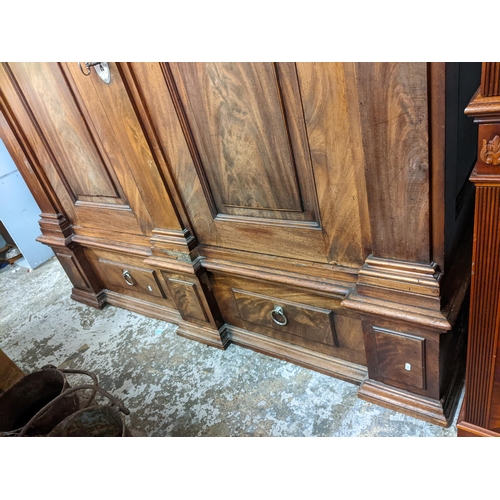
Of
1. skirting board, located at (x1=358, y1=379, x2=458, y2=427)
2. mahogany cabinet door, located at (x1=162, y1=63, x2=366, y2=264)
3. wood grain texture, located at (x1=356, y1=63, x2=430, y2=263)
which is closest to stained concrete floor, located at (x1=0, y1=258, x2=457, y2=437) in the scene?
skirting board, located at (x1=358, y1=379, x2=458, y2=427)

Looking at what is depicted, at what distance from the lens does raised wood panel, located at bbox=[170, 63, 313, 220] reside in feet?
3.97

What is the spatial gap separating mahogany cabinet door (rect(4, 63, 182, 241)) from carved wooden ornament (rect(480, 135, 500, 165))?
4.02 ft

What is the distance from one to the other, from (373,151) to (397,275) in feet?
1.36

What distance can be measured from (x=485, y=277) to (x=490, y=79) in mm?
482

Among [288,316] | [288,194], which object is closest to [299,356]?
[288,316]

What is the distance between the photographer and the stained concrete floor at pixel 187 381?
64.2 inches

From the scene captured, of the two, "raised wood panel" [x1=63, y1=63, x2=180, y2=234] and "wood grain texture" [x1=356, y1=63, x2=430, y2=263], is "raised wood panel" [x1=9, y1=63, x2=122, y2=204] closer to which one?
"raised wood panel" [x1=63, y1=63, x2=180, y2=234]

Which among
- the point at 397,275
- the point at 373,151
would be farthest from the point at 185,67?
the point at 397,275

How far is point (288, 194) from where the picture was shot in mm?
1399

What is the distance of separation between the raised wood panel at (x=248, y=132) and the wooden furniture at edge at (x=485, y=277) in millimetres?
546

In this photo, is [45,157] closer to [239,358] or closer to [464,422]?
[239,358]

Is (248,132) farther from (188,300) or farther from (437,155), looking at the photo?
(188,300)

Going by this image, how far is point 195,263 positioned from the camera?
5.95 feet

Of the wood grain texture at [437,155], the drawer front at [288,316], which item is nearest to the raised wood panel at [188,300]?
the drawer front at [288,316]
